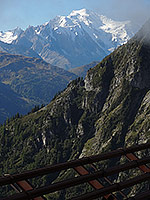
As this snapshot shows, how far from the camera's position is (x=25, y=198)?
7.68 m

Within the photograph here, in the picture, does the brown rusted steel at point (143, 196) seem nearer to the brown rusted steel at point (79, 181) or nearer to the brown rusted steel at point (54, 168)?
the brown rusted steel at point (79, 181)

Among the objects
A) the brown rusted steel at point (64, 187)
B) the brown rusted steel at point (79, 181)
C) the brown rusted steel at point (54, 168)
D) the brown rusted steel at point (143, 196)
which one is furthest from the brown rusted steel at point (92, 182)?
the brown rusted steel at point (143, 196)

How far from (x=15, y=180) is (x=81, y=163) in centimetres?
242

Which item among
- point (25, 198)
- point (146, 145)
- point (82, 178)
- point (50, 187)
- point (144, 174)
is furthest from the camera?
point (146, 145)

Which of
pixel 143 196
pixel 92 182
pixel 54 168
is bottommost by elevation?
pixel 143 196

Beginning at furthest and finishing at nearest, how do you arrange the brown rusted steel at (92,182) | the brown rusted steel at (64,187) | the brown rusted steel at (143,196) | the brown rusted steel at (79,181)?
the brown rusted steel at (92,182) → the brown rusted steel at (143,196) → the brown rusted steel at (79,181) → the brown rusted steel at (64,187)

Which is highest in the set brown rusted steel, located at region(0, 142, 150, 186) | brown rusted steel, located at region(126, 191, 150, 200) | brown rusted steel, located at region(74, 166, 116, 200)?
brown rusted steel, located at region(0, 142, 150, 186)

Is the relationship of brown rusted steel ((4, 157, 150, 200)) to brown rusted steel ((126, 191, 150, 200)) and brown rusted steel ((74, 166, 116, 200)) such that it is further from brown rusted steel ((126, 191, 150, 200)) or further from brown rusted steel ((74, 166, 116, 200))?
brown rusted steel ((126, 191, 150, 200))

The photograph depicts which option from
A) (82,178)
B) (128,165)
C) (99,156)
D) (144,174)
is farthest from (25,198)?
(144,174)

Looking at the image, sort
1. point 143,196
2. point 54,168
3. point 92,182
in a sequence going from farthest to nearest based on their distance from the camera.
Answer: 1. point 92,182
2. point 143,196
3. point 54,168

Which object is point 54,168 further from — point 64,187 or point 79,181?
point 79,181

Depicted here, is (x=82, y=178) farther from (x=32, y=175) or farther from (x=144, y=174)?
(x=144, y=174)

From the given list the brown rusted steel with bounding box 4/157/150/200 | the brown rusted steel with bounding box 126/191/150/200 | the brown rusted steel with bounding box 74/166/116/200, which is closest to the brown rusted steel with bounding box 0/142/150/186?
the brown rusted steel with bounding box 74/166/116/200

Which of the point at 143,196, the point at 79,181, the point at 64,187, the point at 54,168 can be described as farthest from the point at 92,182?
the point at 143,196
